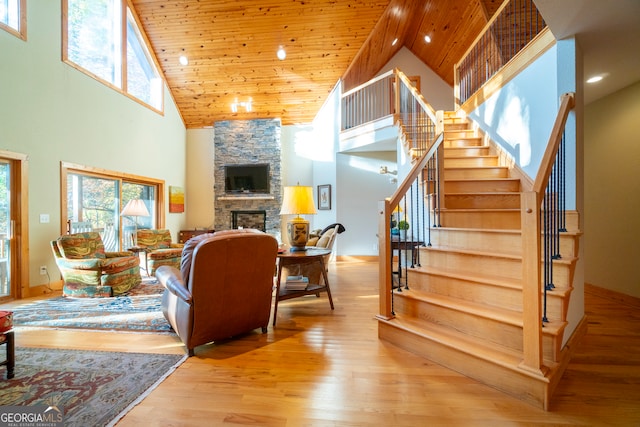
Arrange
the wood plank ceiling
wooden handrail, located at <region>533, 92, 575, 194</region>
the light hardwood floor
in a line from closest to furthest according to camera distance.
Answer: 1. the light hardwood floor
2. wooden handrail, located at <region>533, 92, 575, 194</region>
3. the wood plank ceiling

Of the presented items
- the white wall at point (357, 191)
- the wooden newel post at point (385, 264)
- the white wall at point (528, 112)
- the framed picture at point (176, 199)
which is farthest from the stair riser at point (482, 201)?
the framed picture at point (176, 199)

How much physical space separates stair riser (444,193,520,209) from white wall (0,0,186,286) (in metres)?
5.58

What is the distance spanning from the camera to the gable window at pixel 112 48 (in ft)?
15.9

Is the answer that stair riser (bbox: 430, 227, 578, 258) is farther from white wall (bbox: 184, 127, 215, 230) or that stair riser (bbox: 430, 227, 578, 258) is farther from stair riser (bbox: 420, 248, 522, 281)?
white wall (bbox: 184, 127, 215, 230)

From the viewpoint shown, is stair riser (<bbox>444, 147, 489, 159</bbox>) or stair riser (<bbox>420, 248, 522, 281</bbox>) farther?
stair riser (<bbox>444, 147, 489, 159</bbox>)

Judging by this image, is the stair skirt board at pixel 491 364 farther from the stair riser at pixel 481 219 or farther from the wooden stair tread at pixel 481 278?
the stair riser at pixel 481 219

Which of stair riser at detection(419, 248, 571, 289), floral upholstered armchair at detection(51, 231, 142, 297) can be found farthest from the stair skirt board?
floral upholstered armchair at detection(51, 231, 142, 297)

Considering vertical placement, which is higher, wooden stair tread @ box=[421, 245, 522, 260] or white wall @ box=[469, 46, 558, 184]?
white wall @ box=[469, 46, 558, 184]

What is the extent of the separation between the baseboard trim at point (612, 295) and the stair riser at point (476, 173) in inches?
72.9

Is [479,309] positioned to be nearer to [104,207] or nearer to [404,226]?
[404,226]

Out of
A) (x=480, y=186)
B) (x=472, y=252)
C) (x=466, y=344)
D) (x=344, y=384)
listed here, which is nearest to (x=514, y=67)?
(x=480, y=186)

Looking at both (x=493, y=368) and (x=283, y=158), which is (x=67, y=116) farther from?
(x=493, y=368)

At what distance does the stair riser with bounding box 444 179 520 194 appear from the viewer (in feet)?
11.1

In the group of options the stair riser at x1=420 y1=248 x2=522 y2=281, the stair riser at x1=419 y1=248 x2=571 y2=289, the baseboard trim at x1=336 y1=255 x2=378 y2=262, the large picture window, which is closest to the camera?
the stair riser at x1=419 y1=248 x2=571 y2=289
